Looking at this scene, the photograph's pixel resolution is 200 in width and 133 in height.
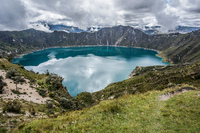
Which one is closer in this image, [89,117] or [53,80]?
[89,117]

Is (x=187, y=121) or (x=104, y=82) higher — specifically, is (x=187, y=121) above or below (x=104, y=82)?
above

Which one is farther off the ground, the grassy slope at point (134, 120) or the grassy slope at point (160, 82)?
the grassy slope at point (134, 120)

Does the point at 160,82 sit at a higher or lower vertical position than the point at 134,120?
lower

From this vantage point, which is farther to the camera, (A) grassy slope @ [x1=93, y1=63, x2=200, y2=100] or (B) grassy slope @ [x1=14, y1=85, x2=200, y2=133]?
(A) grassy slope @ [x1=93, y1=63, x2=200, y2=100]

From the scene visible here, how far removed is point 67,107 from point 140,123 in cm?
2550

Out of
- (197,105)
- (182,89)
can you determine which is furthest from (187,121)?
(182,89)

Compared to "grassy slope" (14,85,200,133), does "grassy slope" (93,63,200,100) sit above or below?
below

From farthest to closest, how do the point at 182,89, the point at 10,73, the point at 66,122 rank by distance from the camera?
1. the point at 10,73
2. the point at 182,89
3. the point at 66,122

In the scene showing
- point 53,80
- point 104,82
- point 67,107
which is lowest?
point 104,82

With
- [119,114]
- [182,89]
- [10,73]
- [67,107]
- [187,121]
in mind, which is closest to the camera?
[187,121]

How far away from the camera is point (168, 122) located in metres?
11.1

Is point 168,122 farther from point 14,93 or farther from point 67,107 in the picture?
point 14,93

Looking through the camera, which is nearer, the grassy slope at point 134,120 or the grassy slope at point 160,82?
the grassy slope at point 134,120

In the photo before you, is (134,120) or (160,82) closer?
(134,120)
